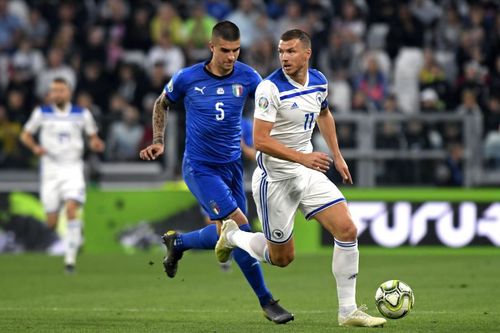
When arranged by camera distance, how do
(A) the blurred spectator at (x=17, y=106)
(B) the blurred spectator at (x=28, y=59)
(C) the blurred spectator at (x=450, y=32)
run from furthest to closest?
(C) the blurred spectator at (x=450, y=32) < (B) the blurred spectator at (x=28, y=59) < (A) the blurred spectator at (x=17, y=106)

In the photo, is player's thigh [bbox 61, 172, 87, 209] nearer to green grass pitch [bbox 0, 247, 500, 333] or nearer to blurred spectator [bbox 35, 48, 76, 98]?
green grass pitch [bbox 0, 247, 500, 333]

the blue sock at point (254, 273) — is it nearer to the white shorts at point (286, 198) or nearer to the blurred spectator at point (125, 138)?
the white shorts at point (286, 198)

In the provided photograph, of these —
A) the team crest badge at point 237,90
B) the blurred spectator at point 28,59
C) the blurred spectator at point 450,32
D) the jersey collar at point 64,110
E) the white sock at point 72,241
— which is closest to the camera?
the team crest badge at point 237,90

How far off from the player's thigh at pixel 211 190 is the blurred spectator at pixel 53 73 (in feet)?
36.2

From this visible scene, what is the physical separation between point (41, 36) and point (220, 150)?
1256 centimetres

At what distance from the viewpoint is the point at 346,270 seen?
30.4ft

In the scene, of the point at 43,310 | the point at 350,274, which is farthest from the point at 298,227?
the point at 350,274

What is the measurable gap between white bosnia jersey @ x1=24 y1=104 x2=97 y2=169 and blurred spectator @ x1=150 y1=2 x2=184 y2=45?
A: 558 cm

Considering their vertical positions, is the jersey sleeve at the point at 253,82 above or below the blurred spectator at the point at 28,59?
above

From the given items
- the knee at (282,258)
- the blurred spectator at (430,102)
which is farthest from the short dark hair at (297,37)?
the blurred spectator at (430,102)

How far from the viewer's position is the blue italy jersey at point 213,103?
10.5 m

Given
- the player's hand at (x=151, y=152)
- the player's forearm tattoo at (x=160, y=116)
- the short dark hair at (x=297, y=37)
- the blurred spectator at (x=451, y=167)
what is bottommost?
the blurred spectator at (x=451, y=167)

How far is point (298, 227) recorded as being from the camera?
62.3ft

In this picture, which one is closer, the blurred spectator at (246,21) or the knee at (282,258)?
the knee at (282,258)
